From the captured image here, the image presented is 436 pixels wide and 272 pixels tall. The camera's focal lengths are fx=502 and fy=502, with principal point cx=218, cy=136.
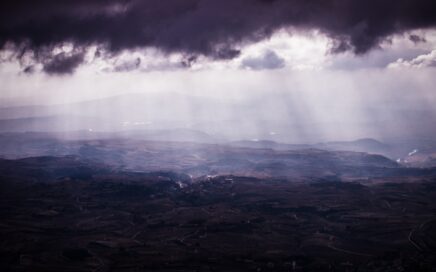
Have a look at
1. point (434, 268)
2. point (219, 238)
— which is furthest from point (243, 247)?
point (434, 268)

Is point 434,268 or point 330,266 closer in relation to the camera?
point 434,268

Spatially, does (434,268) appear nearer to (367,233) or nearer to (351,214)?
(367,233)

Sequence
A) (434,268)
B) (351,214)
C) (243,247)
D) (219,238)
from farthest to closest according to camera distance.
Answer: (351,214) < (219,238) < (243,247) < (434,268)

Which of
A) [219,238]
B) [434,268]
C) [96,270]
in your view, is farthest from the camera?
[219,238]

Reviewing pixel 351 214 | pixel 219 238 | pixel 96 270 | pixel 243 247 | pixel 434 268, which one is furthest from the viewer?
pixel 351 214

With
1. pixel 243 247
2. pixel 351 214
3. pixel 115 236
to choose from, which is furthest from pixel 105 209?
pixel 351 214

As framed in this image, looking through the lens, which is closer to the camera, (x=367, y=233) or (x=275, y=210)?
(x=367, y=233)

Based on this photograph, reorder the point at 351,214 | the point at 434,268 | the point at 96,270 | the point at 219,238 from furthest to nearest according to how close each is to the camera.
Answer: the point at 351,214, the point at 219,238, the point at 96,270, the point at 434,268

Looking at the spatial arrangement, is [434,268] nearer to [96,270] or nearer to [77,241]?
[96,270]
